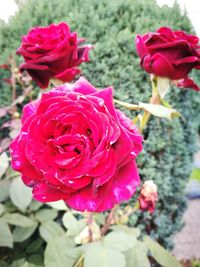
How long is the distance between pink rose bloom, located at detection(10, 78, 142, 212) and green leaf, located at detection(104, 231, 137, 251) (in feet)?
1.00

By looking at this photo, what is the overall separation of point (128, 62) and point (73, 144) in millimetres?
1005

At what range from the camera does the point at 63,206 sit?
0.98 metres

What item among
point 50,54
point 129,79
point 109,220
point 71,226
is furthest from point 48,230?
point 129,79

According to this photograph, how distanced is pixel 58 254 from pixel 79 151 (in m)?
0.45

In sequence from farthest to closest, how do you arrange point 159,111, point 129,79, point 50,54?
point 129,79, point 50,54, point 159,111

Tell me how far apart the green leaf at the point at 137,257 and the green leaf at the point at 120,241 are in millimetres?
92

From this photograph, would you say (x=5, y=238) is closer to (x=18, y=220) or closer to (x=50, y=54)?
(x=18, y=220)

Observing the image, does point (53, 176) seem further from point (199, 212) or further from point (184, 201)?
point (199, 212)

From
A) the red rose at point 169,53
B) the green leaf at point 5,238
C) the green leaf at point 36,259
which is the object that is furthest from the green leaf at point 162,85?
the green leaf at point 36,259

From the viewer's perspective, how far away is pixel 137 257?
0.91 m

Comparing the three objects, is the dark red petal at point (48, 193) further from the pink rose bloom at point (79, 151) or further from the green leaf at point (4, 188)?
the green leaf at point (4, 188)

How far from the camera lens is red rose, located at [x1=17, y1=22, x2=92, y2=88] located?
0.84 meters

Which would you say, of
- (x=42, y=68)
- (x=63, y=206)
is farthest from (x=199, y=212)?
(x=42, y=68)

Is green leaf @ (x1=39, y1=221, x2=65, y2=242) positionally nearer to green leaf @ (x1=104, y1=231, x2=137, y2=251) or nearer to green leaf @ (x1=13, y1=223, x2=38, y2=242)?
green leaf @ (x1=13, y1=223, x2=38, y2=242)
